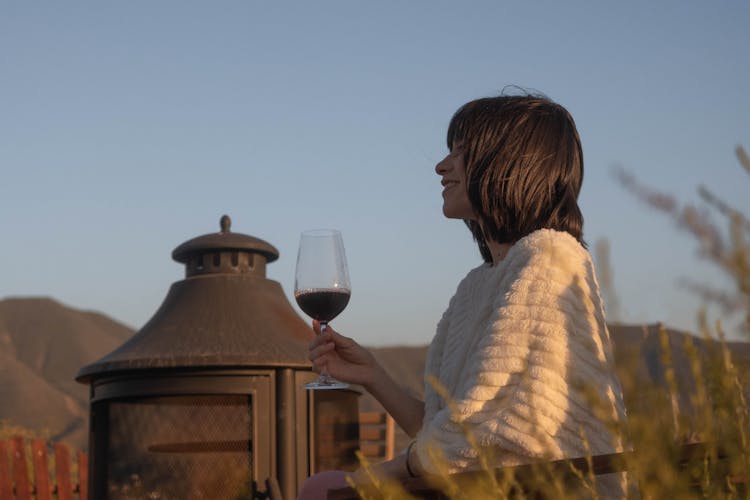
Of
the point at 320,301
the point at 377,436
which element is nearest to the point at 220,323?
the point at 377,436

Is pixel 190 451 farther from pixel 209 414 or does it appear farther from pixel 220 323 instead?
pixel 220 323

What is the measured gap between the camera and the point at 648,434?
783mm

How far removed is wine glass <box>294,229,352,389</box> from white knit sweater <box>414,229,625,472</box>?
704mm

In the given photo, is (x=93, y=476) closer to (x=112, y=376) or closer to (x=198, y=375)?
(x=112, y=376)

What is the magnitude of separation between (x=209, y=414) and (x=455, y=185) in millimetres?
2541

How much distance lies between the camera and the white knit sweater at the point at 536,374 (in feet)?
4.72

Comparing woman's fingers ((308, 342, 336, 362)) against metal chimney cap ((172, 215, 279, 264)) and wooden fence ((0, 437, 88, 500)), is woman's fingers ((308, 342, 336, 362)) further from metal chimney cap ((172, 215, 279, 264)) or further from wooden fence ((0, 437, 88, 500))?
wooden fence ((0, 437, 88, 500))

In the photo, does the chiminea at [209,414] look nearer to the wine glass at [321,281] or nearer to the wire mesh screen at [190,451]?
the wire mesh screen at [190,451]

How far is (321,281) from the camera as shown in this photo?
2.26 meters

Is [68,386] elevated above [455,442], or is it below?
below

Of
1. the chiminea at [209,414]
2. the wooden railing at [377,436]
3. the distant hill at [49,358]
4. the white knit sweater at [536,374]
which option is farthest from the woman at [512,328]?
the distant hill at [49,358]

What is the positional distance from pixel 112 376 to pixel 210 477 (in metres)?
0.73

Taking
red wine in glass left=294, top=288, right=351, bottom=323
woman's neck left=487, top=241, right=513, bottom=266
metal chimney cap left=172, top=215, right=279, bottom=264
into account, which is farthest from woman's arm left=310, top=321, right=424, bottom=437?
metal chimney cap left=172, top=215, right=279, bottom=264

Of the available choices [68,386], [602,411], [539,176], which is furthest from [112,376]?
[68,386]
